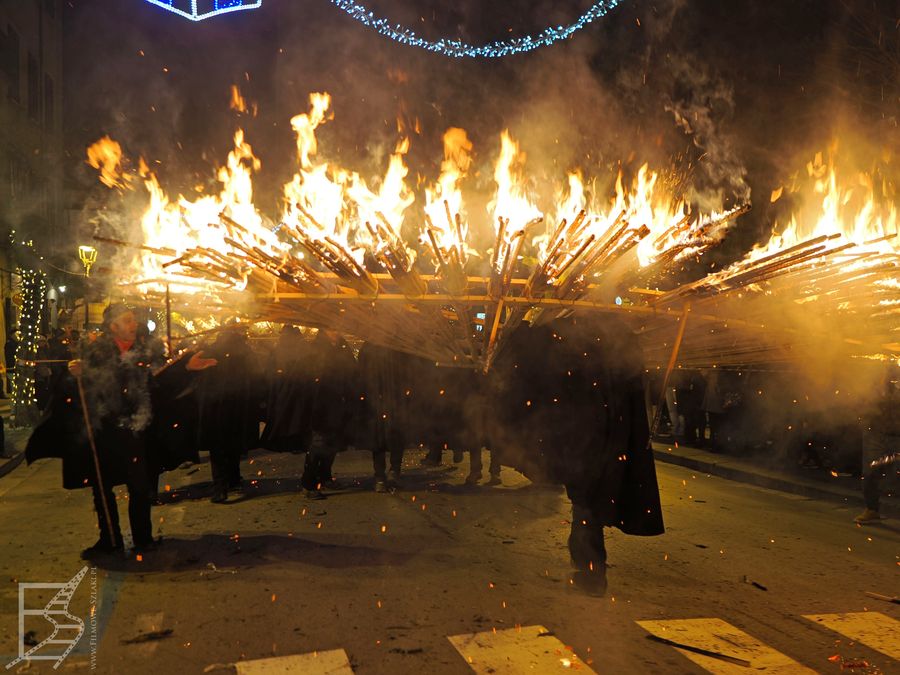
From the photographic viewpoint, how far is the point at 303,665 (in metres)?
4.06

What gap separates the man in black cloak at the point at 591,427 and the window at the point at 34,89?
A: 28840 mm

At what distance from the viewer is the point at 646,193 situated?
638 cm

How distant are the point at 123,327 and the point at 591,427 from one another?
3981mm

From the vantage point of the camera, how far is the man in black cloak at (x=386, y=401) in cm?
764

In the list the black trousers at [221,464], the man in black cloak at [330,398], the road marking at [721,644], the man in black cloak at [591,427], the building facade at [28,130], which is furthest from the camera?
the building facade at [28,130]

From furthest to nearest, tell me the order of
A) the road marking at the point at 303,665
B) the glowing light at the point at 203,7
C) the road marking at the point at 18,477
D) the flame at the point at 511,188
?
the glowing light at the point at 203,7, the road marking at the point at 18,477, the flame at the point at 511,188, the road marking at the point at 303,665

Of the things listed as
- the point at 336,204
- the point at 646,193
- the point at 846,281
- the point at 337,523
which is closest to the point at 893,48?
the point at 646,193

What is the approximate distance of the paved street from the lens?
14.0 feet

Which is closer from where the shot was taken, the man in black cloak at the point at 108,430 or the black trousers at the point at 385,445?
the man in black cloak at the point at 108,430

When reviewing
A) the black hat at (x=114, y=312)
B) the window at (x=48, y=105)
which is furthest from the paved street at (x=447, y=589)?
the window at (x=48, y=105)

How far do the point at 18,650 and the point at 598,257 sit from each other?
156 inches

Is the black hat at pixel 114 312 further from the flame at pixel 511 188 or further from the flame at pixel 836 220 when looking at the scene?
the flame at pixel 836 220

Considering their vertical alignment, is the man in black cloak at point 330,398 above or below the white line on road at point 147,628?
above

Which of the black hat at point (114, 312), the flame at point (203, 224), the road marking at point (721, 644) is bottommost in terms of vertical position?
the road marking at point (721, 644)
